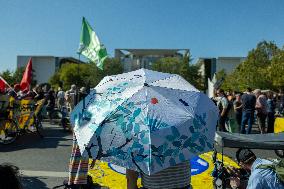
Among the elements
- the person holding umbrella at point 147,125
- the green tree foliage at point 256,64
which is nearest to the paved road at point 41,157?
the person holding umbrella at point 147,125

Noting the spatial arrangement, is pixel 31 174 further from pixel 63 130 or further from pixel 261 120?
pixel 261 120

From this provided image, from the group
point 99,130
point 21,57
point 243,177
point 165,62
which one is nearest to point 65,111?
point 243,177

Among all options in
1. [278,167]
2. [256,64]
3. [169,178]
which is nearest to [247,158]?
[169,178]

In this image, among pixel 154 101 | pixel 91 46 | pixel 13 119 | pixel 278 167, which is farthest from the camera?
pixel 91 46

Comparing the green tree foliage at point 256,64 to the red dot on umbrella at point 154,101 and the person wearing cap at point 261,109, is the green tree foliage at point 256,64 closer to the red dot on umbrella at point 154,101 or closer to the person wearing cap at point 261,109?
the person wearing cap at point 261,109

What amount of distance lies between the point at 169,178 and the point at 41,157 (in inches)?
250

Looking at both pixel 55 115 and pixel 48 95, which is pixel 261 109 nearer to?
pixel 55 115

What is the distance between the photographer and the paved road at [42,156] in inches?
274

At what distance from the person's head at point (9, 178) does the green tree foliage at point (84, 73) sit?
191 feet

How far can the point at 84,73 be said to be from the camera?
8306 centimetres

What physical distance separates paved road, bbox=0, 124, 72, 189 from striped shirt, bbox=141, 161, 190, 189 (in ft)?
12.3

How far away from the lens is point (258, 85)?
47.8 metres

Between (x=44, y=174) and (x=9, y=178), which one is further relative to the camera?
(x=44, y=174)

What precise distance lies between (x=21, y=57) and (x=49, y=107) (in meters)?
119
